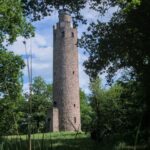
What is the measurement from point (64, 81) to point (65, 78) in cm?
47

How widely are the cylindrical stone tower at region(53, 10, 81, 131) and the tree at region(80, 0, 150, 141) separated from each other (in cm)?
3522

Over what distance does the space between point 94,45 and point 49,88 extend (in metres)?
68.1

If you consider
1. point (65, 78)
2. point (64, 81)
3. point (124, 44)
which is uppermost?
point (65, 78)

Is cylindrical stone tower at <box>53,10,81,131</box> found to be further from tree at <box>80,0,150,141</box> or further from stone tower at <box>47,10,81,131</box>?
tree at <box>80,0,150,141</box>

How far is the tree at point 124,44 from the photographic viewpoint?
60.2ft

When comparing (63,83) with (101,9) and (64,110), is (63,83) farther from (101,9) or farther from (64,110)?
(101,9)

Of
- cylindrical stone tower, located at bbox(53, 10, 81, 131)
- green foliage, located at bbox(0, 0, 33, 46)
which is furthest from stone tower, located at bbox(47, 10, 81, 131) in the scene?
green foliage, located at bbox(0, 0, 33, 46)

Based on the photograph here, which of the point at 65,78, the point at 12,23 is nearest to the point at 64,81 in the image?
the point at 65,78

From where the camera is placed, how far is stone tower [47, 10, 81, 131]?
191 feet

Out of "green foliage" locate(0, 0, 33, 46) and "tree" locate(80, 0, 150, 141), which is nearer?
"tree" locate(80, 0, 150, 141)

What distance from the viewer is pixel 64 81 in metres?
58.7

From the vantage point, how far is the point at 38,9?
19.3m

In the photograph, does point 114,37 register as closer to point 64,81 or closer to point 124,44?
point 124,44

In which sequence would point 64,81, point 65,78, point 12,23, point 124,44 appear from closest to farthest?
point 124,44 → point 12,23 → point 64,81 → point 65,78
